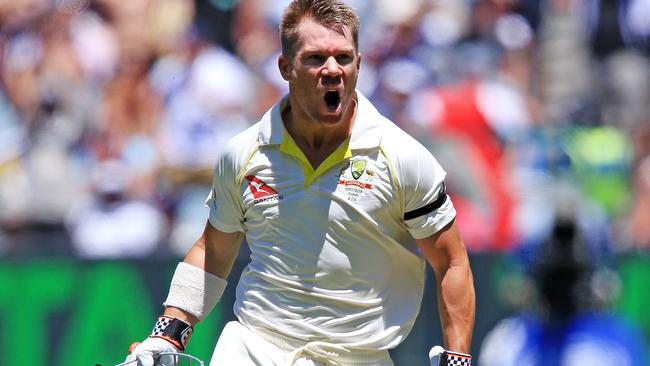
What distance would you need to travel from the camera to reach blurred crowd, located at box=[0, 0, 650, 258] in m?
9.51

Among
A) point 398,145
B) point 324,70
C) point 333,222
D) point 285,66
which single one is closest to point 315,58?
point 324,70

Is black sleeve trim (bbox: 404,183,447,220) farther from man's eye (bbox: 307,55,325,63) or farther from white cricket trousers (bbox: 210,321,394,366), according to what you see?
man's eye (bbox: 307,55,325,63)

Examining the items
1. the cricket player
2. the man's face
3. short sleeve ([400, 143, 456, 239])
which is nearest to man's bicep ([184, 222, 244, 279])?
the cricket player

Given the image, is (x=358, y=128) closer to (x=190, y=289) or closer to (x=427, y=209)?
(x=427, y=209)

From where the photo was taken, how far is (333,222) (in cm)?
482

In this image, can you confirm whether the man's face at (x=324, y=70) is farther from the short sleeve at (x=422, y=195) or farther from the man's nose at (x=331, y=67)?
the short sleeve at (x=422, y=195)

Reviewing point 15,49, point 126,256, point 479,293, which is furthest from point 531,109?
point 15,49

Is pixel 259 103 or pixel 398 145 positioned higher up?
pixel 398 145

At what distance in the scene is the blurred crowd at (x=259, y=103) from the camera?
31.2 ft

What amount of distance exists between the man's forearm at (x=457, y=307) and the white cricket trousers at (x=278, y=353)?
11.9 inches

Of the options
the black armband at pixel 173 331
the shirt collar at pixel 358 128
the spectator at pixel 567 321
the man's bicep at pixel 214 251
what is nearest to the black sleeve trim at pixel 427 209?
the shirt collar at pixel 358 128

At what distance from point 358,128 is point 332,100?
165 mm

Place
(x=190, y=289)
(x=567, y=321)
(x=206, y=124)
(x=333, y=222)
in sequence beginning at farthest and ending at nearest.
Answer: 1. (x=206, y=124)
2. (x=567, y=321)
3. (x=190, y=289)
4. (x=333, y=222)

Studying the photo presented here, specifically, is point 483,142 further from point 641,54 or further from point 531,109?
point 641,54
